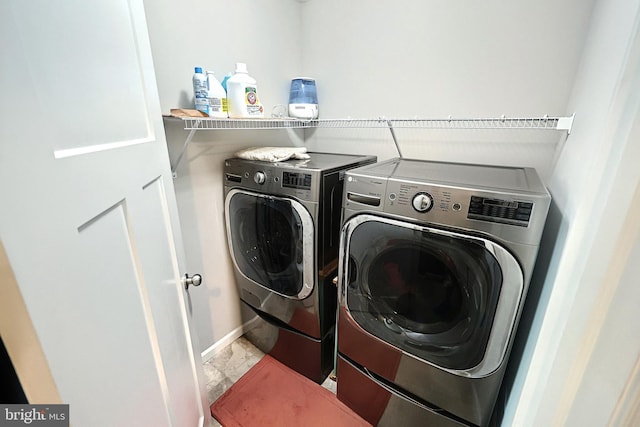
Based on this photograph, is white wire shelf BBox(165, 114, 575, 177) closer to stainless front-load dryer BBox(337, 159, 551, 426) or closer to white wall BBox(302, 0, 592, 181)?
white wall BBox(302, 0, 592, 181)

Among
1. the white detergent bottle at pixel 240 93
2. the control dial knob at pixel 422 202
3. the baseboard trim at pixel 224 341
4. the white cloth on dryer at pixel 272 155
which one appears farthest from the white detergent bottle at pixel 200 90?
the baseboard trim at pixel 224 341

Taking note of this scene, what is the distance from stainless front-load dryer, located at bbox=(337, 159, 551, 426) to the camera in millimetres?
850

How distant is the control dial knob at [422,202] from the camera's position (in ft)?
3.03

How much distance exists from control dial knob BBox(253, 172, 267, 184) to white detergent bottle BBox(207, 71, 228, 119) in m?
0.32

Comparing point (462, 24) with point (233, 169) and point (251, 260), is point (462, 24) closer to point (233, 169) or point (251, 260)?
point (233, 169)

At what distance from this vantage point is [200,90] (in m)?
1.25

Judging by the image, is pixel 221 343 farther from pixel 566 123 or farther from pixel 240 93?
pixel 566 123

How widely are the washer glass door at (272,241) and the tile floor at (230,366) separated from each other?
624 millimetres

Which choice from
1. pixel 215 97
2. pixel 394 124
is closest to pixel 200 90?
pixel 215 97

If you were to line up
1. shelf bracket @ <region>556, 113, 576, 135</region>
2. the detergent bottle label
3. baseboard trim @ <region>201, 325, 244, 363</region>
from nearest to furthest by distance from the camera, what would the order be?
shelf bracket @ <region>556, 113, 576, 135</region>, the detergent bottle label, baseboard trim @ <region>201, 325, 244, 363</region>

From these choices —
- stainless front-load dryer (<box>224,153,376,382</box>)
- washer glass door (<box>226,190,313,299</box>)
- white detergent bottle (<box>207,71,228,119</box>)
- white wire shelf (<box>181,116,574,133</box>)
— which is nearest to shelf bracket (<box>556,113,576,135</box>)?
white wire shelf (<box>181,116,574,133</box>)

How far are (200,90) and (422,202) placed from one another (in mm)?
1121

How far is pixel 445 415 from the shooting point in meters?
1.13

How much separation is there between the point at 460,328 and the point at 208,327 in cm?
153
